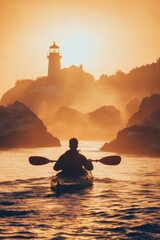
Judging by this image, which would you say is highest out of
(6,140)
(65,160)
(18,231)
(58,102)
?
(58,102)

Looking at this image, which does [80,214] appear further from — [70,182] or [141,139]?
[141,139]

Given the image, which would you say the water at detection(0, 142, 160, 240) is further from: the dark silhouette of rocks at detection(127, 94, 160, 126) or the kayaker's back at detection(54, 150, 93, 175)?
the dark silhouette of rocks at detection(127, 94, 160, 126)

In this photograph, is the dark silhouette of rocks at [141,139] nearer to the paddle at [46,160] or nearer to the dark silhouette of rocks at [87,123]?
the paddle at [46,160]

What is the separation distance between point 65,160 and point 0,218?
5.72m

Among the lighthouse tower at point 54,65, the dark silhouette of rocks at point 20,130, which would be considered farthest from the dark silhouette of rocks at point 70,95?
the dark silhouette of rocks at point 20,130

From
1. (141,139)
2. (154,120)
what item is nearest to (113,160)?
(141,139)

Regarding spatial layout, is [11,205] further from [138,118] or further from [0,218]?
[138,118]

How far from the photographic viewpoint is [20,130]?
265ft

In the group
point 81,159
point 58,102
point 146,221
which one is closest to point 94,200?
point 81,159

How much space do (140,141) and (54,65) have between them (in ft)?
336

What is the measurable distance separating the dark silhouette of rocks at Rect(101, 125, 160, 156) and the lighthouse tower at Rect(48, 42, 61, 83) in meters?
86.4

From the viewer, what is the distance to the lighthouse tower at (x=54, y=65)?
151 m

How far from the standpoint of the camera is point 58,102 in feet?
627

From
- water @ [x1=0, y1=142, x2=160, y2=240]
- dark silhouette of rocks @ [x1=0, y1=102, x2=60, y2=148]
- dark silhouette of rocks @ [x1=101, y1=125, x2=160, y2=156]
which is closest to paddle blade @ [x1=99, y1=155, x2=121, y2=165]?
water @ [x1=0, y1=142, x2=160, y2=240]
